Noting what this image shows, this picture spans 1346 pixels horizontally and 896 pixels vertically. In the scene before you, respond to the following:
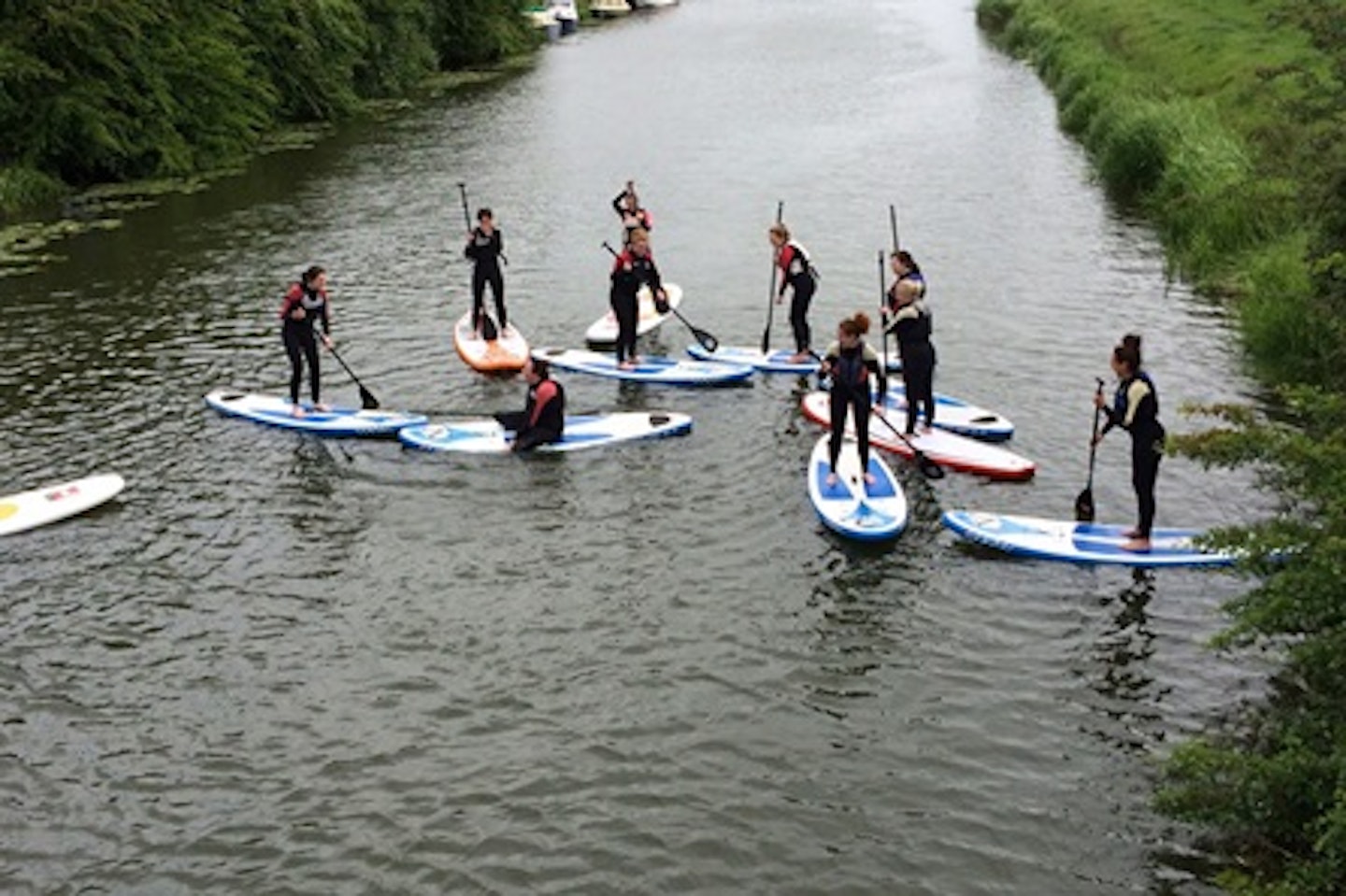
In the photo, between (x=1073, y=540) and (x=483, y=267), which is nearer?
(x=1073, y=540)

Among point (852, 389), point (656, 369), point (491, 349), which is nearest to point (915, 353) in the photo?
point (852, 389)

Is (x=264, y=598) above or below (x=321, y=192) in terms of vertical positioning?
below

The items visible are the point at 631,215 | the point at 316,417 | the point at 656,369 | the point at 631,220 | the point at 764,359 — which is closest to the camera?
the point at 316,417

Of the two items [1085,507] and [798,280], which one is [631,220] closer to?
[798,280]

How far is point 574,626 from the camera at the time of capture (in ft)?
45.4

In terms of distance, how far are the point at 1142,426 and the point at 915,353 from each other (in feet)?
12.9

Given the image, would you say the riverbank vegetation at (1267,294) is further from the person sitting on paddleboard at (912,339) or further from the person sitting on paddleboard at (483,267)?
the person sitting on paddleboard at (483,267)

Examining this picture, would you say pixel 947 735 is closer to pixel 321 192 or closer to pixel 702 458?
pixel 702 458

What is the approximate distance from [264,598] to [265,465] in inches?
155

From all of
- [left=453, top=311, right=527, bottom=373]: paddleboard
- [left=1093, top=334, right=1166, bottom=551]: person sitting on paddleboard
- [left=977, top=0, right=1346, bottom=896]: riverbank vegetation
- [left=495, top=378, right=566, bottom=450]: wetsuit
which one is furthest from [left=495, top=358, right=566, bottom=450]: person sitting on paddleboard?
[left=977, top=0, right=1346, bottom=896]: riverbank vegetation

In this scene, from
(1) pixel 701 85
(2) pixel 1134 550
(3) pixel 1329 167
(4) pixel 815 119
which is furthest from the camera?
(1) pixel 701 85

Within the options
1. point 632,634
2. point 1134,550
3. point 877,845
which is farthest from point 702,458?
point 877,845

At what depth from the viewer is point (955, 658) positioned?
13023mm

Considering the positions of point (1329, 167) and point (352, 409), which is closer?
point (1329, 167)
